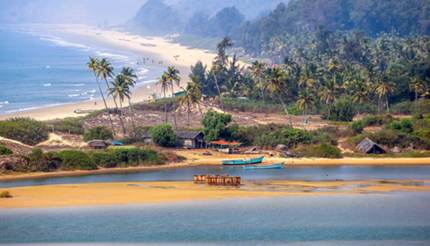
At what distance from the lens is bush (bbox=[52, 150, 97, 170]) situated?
7988 centimetres

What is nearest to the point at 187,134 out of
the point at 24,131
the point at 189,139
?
the point at 189,139

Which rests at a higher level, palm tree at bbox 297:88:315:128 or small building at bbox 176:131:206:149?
palm tree at bbox 297:88:315:128

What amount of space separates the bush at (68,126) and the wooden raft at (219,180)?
2647cm

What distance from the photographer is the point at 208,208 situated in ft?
201

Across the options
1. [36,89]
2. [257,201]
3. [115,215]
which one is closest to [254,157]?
[257,201]

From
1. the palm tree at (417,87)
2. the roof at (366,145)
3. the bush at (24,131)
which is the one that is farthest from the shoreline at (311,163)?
the palm tree at (417,87)

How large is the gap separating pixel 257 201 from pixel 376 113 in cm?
5135

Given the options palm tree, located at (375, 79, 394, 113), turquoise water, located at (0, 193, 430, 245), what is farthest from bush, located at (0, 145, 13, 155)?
palm tree, located at (375, 79, 394, 113)

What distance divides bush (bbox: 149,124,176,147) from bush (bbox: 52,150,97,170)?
11246mm

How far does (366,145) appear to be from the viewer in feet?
292

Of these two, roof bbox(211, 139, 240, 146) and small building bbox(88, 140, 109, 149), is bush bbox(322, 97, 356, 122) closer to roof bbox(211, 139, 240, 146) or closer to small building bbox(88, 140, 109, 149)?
roof bbox(211, 139, 240, 146)

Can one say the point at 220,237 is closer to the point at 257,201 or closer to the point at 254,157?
the point at 257,201

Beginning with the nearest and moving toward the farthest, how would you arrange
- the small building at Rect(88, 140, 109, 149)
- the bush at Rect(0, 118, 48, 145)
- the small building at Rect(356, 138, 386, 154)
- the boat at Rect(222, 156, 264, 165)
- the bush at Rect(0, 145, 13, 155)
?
the bush at Rect(0, 145, 13, 155) → the boat at Rect(222, 156, 264, 165) → the bush at Rect(0, 118, 48, 145) → the small building at Rect(356, 138, 386, 154) → the small building at Rect(88, 140, 109, 149)

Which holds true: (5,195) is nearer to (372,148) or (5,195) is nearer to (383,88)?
(372,148)
